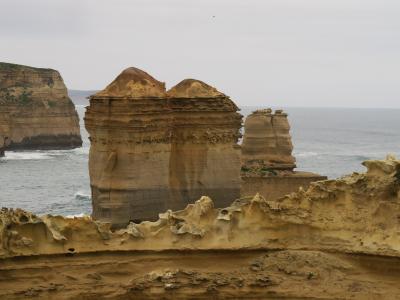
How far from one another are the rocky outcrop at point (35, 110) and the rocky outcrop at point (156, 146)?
56.2m

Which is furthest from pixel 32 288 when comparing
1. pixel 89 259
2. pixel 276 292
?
pixel 276 292

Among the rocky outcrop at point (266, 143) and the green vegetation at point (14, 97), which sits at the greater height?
the green vegetation at point (14, 97)

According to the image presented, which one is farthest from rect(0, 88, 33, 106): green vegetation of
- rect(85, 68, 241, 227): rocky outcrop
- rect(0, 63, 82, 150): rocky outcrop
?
rect(85, 68, 241, 227): rocky outcrop

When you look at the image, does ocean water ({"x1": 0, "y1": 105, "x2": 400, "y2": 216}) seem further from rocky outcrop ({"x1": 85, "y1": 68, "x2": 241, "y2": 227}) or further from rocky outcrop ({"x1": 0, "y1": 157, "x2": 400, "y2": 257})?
rocky outcrop ({"x1": 0, "y1": 157, "x2": 400, "y2": 257})

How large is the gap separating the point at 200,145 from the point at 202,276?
1206 cm

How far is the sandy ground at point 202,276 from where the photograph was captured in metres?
11.5

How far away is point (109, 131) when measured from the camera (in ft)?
72.2

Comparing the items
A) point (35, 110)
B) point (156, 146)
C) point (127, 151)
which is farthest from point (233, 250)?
point (35, 110)

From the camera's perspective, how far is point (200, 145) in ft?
78.0

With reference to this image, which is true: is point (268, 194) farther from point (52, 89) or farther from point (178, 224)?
point (52, 89)

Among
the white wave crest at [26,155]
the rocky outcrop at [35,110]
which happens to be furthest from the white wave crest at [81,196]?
the rocky outcrop at [35,110]

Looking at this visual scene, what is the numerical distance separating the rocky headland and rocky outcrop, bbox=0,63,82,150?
220 feet

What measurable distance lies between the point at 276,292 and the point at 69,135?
241 ft

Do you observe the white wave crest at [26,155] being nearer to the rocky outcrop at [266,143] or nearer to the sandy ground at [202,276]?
the rocky outcrop at [266,143]
